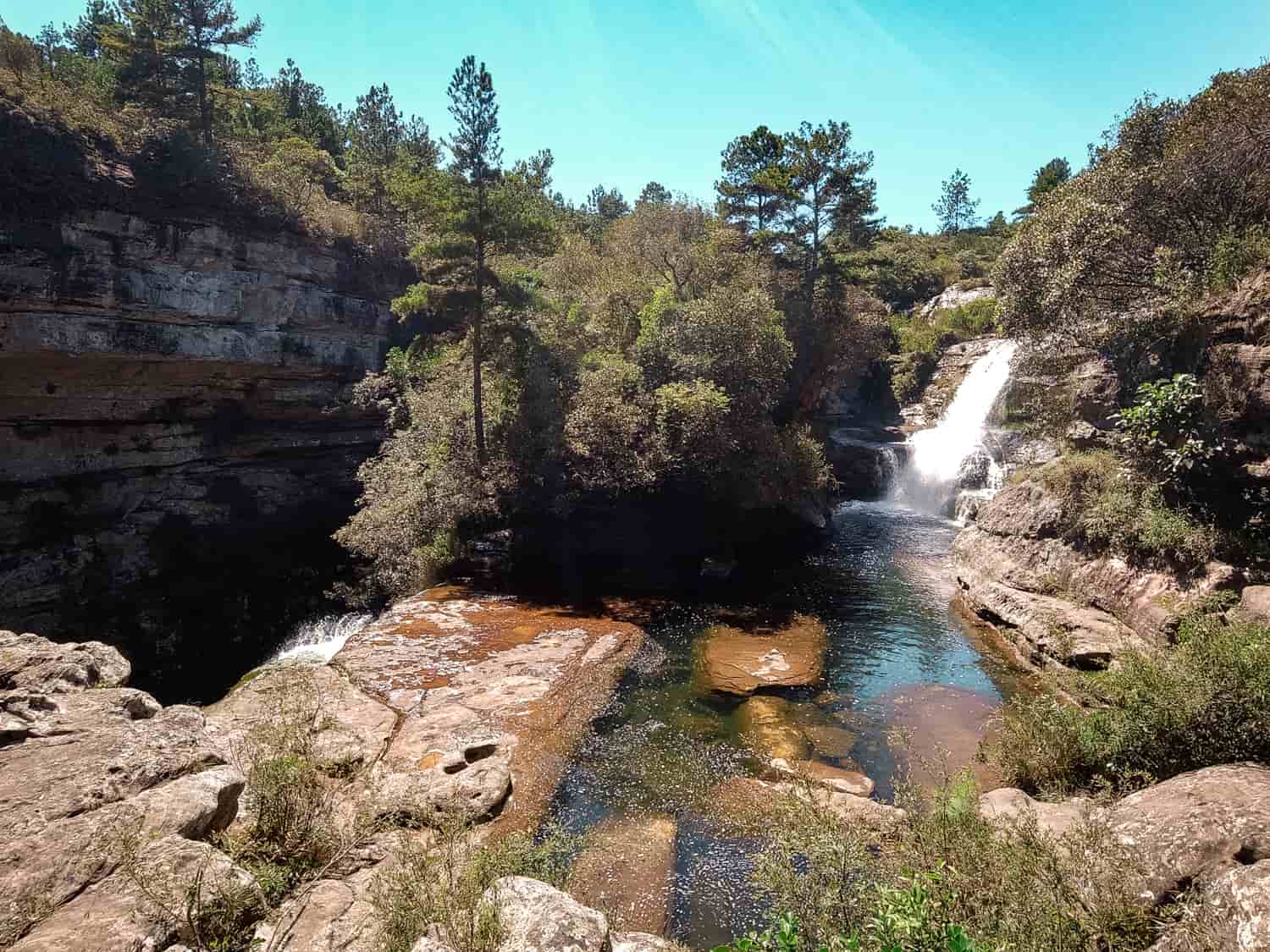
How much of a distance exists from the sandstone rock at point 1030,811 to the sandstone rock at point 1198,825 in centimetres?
43

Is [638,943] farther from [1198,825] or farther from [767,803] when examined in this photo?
[1198,825]

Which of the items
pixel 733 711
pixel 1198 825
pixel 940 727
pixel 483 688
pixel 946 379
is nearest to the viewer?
pixel 1198 825

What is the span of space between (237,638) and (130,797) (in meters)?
17.0

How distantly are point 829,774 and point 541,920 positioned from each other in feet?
17.2

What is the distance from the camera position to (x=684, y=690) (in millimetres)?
10789

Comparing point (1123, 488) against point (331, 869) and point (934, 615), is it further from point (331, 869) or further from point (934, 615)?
point (331, 869)

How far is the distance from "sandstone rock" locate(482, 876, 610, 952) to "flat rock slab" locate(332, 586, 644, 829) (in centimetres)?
213

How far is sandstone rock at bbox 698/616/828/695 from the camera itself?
435 inches

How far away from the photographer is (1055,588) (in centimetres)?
1266

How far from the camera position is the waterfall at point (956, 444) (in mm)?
22938

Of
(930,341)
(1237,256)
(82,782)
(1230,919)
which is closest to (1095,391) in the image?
(1237,256)

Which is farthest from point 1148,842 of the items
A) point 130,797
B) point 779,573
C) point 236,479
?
point 236,479

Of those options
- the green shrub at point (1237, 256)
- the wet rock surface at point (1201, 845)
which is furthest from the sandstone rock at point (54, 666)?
the green shrub at point (1237, 256)

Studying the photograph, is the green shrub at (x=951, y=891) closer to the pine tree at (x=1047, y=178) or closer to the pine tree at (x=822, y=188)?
the pine tree at (x=822, y=188)
